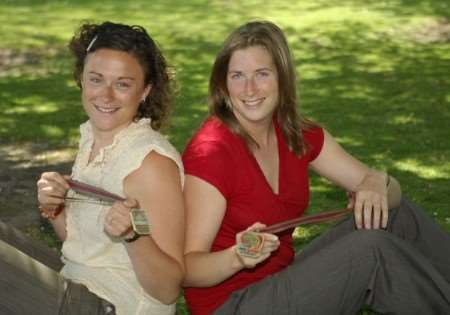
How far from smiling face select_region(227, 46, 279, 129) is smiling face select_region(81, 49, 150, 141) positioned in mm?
458

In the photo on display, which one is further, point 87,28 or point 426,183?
point 426,183

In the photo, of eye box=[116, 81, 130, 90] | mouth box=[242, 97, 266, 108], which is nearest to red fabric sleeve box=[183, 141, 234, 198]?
mouth box=[242, 97, 266, 108]

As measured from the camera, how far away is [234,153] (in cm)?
407

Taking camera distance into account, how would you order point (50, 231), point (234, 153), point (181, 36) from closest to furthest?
point (234, 153) → point (50, 231) → point (181, 36)

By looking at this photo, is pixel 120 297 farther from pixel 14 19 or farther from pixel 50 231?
pixel 14 19

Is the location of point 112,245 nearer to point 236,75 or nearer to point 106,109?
point 106,109

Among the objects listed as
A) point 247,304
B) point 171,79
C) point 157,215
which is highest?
point 171,79

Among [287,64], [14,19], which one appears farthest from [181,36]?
[287,64]

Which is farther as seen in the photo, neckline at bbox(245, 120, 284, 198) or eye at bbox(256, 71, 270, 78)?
eye at bbox(256, 71, 270, 78)

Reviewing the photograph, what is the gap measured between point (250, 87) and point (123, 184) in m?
0.77

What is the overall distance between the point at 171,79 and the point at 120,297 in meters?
0.96

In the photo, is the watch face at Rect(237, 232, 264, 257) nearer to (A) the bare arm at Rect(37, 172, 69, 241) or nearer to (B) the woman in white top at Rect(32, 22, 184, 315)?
(B) the woman in white top at Rect(32, 22, 184, 315)

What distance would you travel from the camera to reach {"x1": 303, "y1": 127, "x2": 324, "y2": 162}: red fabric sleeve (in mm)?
4473

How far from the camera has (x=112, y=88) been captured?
12.8 feet
